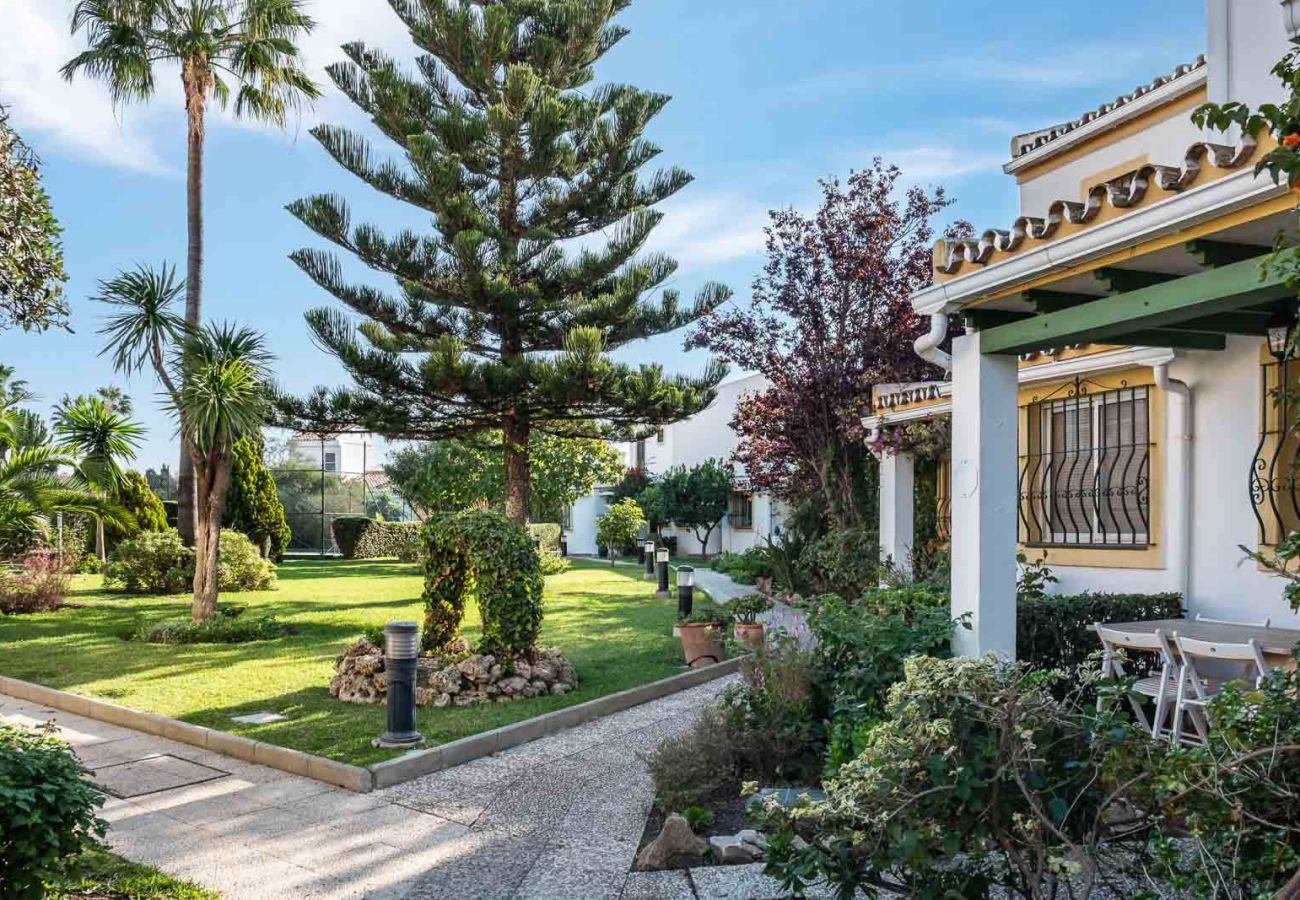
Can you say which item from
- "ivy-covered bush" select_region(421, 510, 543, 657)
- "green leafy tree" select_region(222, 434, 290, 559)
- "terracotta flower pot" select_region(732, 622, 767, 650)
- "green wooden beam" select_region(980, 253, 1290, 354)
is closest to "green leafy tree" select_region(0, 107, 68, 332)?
"ivy-covered bush" select_region(421, 510, 543, 657)

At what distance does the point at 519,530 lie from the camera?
7895mm

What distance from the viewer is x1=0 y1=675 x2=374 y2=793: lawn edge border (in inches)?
223

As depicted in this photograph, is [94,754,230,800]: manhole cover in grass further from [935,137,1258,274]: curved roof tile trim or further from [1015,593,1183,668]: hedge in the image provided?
[935,137,1258,274]: curved roof tile trim

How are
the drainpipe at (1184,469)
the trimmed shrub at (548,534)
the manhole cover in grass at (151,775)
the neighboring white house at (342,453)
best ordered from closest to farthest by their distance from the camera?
1. the manhole cover in grass at (151,775)
2. the drainpipe at (1184,469)
3. the trimmed shrub at (548,534)
4. the neighboring white house at (342,453)

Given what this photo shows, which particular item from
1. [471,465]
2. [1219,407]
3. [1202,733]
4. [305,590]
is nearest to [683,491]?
[471,465]

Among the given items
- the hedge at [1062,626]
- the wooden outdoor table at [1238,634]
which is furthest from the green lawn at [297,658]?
the wooden outdoor table at [1238,634]

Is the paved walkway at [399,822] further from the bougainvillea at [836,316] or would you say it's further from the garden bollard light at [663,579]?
the garden bollard light at [663,579]

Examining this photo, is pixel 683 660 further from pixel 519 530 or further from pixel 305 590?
pixel 305 590

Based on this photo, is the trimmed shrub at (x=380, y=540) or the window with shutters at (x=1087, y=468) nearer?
the window with shutters at (x=1087, y=468)

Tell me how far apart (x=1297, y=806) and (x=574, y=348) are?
11.4m

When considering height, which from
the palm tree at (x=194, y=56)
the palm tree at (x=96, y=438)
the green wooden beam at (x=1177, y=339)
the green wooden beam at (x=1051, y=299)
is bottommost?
the palm tree at (x=96, y=438)

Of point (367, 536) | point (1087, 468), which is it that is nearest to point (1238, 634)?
point (1087, 468)

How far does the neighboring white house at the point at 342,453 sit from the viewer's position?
29.9 metres

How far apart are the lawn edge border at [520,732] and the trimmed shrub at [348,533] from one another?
18.9 m
